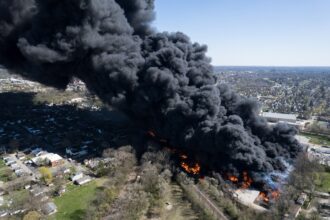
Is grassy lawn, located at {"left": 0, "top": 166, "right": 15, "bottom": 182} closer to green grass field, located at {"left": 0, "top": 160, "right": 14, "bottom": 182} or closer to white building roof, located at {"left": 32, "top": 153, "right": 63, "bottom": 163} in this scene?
green grass field, located at {"left": 0, "top": 160, "right": 14, "bottom": 182}

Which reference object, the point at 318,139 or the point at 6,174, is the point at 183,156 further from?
the point at 318,139

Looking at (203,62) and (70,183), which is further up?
(203,62)

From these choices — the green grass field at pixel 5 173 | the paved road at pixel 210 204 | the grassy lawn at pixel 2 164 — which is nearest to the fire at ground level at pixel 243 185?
the paved road at pixel 210 204

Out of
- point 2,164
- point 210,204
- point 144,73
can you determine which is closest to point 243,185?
point 210,204

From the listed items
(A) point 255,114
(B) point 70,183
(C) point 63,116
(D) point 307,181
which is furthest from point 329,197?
(C) point 63,116

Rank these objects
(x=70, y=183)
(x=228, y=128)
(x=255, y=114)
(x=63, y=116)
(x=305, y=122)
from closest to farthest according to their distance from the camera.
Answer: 1. (x=228, y=128)
2. (x=70, y=183)
3. (x=255, y=114)
4. (x=63, y=116)
5. (x=305, y=122)

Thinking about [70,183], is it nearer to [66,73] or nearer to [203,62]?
[66,73]

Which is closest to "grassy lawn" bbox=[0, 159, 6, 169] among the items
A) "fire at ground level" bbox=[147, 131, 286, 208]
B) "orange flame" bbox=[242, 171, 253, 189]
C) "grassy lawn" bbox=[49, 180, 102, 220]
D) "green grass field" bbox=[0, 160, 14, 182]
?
"green grass field" bbox=[0, 160, 14, 182]
